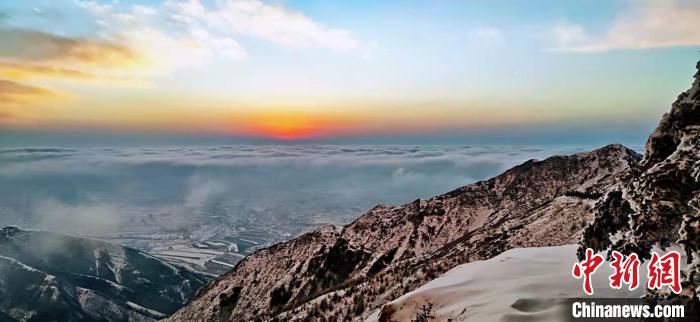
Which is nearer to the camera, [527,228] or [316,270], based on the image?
[527,228]

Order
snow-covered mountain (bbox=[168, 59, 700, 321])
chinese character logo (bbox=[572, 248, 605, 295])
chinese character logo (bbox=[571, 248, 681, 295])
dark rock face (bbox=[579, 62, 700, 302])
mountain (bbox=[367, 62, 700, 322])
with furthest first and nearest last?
chinese character logo (bbox=[572, 248, 605, 295]) → snow-covered mountain (bbox=[168, 59, 700, 321]) → chinese character logo (bbox=[571, 248, 681, 295]) → mountain (bbox=[367, 62, 700, 322]) → dark rock face (bbox=[579, 62, 700, 302])

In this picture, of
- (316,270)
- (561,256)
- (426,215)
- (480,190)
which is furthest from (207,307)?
(561,256)

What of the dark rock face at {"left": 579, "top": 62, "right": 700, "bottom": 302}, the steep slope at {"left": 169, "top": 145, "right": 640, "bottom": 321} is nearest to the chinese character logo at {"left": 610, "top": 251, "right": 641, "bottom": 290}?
the dark rock face at {"left": 579, "top": 62, "right": 700, "bottom": 302}

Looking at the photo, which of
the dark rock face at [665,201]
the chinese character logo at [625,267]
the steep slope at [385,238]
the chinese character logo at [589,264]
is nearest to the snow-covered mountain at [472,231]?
the dark rock face at [665,201]

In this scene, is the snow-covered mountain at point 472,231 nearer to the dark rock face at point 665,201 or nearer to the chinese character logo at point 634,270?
the dark rock face at point 665,201

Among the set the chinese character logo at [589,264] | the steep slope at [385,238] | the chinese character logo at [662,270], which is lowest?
the steep slope at [385,238]

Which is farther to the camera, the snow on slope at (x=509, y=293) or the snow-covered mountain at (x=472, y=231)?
the snow on slope at (x=509, y=293)

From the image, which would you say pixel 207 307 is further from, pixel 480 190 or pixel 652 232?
pixel 652 232

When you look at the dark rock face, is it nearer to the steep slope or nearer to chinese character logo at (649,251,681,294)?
chinese character logo at (649,251,681,294)
